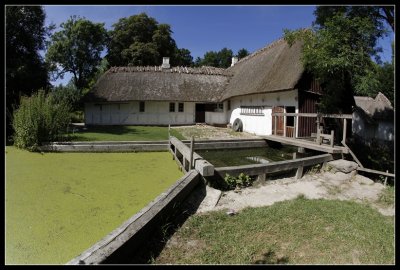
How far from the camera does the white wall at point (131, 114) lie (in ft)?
73.7

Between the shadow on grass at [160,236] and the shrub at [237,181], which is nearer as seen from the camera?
the shadow on grass at [160,236]

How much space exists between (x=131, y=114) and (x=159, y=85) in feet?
10.5

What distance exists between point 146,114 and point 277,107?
11.3 m

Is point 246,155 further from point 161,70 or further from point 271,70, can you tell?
point 161,70

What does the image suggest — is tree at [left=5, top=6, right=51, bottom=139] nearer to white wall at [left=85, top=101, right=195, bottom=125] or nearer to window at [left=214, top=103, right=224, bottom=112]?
white wall at [left=85, top=101, right=195, bottom=125]

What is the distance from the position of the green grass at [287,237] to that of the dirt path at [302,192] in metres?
0.47

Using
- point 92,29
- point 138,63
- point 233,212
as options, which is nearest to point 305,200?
point 233,212

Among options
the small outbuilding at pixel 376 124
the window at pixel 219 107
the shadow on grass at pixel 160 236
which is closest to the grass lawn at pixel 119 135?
the window at pixel 219 107

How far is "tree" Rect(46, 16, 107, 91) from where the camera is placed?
31.7m

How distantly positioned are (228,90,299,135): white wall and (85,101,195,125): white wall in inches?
229

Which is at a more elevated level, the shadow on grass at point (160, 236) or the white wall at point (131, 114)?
the white wall at point (131, 114)

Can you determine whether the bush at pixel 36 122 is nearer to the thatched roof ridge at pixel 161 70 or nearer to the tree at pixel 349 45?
the tree at pixel 349 45

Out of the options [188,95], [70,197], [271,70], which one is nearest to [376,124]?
[271,70]
